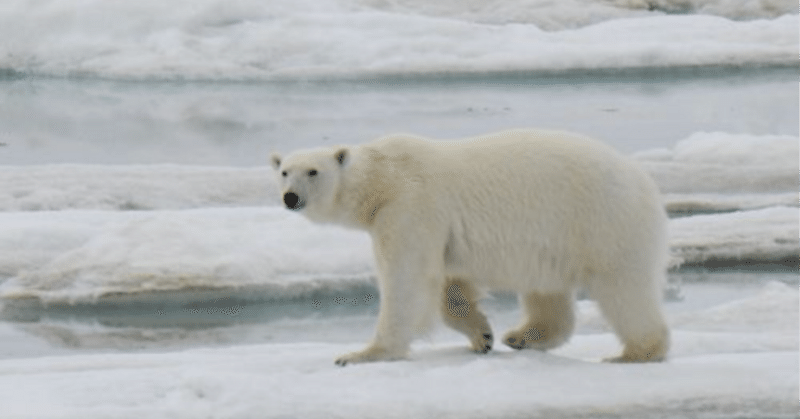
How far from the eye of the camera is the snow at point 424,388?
388cm

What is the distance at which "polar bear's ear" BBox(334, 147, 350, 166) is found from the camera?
4.47 metres

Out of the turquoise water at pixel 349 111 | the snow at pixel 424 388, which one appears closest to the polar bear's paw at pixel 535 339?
the snow at pixel 424 388

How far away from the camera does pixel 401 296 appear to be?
14.4 ft

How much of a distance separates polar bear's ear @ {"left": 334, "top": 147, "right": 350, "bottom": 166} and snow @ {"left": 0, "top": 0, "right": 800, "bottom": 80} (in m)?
8.10

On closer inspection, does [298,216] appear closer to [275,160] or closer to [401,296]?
[275,160]

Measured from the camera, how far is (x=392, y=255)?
4398mm

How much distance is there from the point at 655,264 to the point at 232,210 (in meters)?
3.56

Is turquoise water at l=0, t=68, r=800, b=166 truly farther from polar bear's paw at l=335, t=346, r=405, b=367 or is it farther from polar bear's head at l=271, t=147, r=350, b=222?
polar bear's paw at l=335, t=346, r=405, b=367

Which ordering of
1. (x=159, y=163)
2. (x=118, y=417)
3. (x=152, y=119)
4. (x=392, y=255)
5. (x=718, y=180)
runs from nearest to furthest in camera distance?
(x=118, y=417), (x=392, y=255), (x=718, y=180), (x=159, y=163), (x=152, y=119)

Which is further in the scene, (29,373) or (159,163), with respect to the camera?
(159,163)

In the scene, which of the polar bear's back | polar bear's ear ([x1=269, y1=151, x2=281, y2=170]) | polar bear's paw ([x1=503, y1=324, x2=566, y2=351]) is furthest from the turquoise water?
the polar bear's back

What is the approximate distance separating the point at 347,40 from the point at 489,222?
8785 mm

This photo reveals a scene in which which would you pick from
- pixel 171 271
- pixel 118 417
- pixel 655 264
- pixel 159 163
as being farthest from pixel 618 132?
pixel 118 417

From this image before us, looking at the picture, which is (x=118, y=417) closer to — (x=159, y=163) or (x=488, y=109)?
(x=159, y=163)
